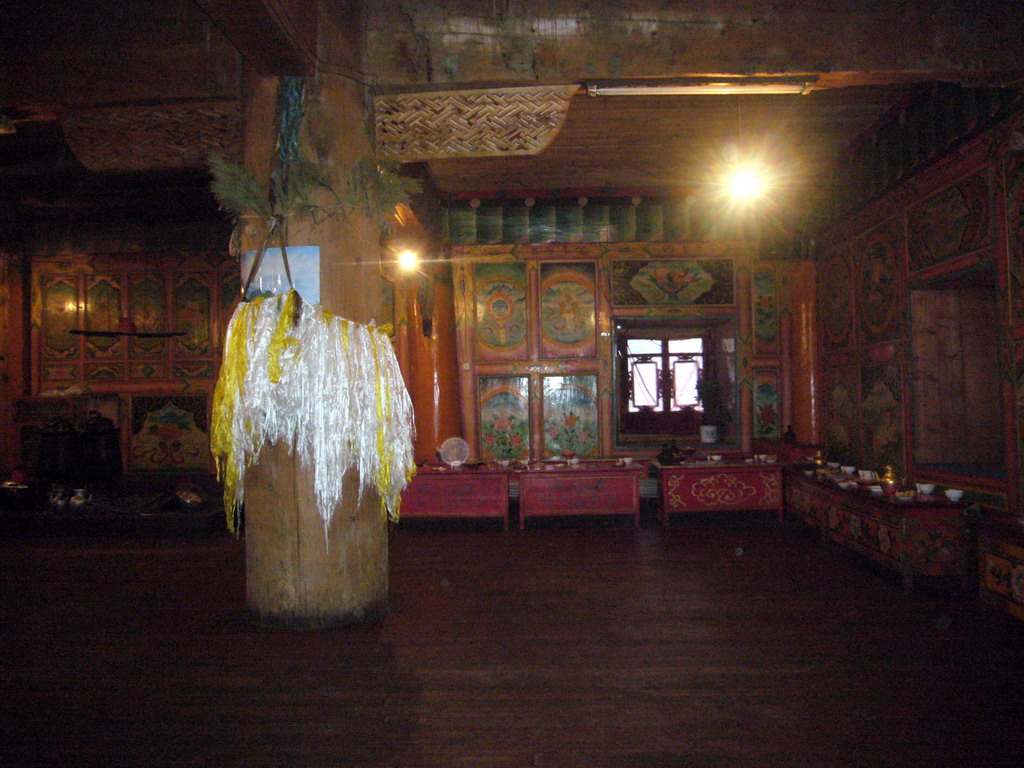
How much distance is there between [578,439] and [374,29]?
5092 millimetres

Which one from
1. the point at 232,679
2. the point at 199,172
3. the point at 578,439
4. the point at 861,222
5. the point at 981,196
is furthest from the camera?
the point at 578,439

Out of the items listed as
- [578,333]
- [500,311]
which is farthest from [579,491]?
[500,311]

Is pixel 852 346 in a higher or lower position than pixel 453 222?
lower

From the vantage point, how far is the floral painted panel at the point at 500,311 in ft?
25.0

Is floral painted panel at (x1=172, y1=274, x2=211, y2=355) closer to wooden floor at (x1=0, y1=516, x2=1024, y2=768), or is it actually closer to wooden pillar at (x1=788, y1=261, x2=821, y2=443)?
wooden floor at (x1=0, y1=516, x2=1024, y2=768)

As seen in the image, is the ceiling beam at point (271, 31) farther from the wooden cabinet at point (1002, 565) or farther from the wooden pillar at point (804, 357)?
the wooden pillar at point (804, 357)

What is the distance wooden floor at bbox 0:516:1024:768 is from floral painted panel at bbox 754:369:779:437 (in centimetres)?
306

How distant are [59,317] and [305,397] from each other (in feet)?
25.3

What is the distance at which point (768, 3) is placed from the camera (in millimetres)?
3699

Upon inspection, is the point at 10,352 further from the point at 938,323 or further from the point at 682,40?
the point at 938,323

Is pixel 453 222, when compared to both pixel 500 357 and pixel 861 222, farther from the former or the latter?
pixel 861 222

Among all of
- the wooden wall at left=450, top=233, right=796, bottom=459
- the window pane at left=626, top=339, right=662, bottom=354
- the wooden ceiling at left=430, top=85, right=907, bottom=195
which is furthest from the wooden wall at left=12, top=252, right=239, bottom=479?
the window pane at left=626, top=339, right=662, bottom=354

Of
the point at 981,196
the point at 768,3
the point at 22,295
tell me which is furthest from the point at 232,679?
the point at 22,295

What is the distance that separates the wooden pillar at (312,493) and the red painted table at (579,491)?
302cm
